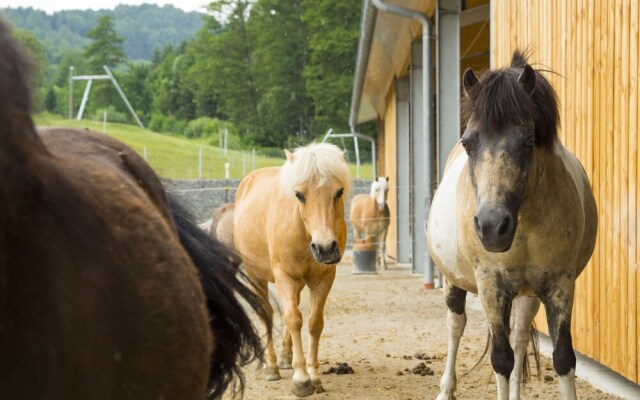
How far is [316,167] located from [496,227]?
8.05ft

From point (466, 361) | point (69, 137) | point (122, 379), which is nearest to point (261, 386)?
point (466, 361)

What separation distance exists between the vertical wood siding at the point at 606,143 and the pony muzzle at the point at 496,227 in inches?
60.6

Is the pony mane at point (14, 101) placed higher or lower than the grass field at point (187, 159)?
higher

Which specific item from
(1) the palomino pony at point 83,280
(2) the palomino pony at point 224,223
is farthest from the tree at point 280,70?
(1) the palomino pony at point 83,280

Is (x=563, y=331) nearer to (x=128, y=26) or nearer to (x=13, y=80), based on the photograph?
(x=13, y=80)

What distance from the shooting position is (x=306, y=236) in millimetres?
6867

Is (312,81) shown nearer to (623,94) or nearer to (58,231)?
(623,94)

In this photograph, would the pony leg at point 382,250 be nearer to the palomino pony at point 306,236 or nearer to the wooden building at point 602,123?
the wooden building at point 602,123

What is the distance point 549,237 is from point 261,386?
109 inches

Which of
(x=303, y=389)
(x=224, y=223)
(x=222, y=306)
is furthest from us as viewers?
(x=224, y=223)

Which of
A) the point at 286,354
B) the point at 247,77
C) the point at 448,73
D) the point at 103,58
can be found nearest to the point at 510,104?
the point at 286,354

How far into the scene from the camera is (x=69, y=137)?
2545 mm

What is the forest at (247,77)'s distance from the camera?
197 ft

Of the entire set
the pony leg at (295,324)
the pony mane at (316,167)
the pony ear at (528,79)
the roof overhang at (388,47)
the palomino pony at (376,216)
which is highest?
the roof overhang at (388,47)
